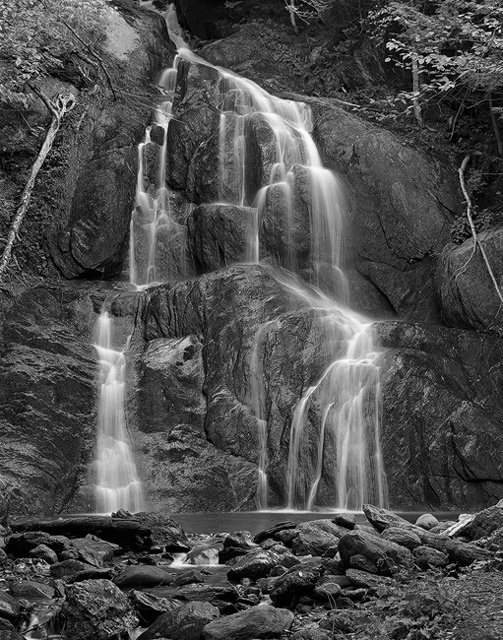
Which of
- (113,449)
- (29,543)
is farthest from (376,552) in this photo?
(113,449)

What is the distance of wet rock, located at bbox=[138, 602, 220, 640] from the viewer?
5582mm

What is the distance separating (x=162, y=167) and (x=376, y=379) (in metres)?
8.42

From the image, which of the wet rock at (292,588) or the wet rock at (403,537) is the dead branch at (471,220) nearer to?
the wet rock at (403,537)

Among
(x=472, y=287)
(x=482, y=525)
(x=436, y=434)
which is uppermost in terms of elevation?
(x=472, y=287)

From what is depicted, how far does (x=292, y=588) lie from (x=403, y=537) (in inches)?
66.2

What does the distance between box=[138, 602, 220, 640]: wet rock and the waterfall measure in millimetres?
7269

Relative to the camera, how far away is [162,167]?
19.2 m

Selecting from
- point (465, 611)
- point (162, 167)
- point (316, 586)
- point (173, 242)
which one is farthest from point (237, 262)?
point (465, 611)

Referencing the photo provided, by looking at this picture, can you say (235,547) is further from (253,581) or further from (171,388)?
(171,388)

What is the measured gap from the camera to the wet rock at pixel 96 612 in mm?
5854

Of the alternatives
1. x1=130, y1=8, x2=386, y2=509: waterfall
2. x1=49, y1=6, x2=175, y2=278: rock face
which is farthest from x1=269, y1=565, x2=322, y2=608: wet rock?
x1=49, y1=6, x2=175, y2=278: rock face

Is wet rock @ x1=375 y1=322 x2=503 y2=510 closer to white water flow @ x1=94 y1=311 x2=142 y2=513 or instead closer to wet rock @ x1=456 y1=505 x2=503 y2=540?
white water flow @ x1=94 y1=311 x2=142 y2=513

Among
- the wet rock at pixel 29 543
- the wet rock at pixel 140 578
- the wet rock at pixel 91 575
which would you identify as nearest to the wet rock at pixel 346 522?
the wet rock at pixel 140 578

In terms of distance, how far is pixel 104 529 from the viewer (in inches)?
372
